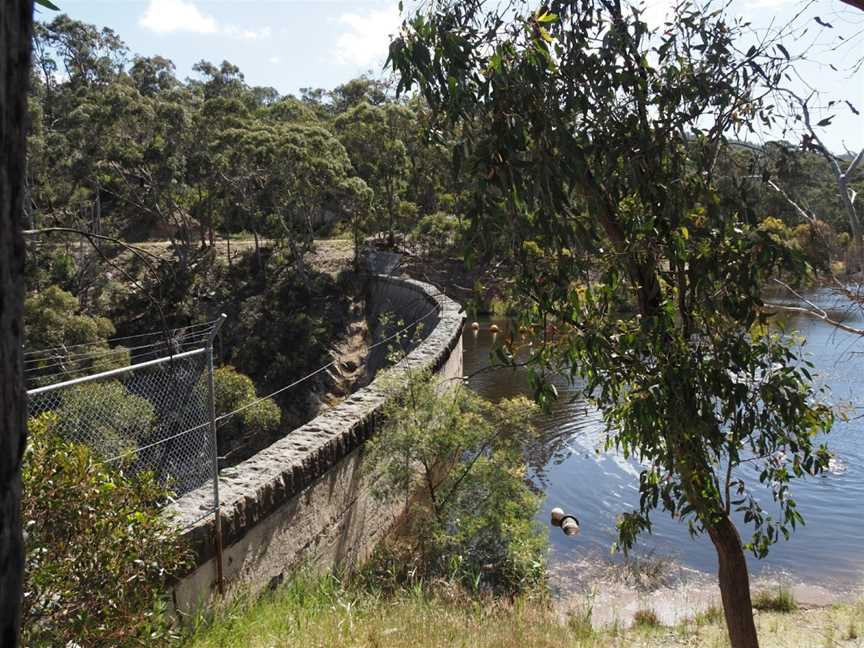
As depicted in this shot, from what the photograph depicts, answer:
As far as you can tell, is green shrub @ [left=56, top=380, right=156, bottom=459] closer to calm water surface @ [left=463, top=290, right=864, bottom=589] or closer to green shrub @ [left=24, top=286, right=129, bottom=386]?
calm water surface @ [left=463, top=290, right=864, bottom=589]

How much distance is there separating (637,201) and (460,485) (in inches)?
211

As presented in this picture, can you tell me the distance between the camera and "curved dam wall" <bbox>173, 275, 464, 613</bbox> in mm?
5523

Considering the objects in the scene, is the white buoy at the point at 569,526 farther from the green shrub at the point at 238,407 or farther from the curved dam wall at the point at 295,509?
the green shrub at the point at 238,407

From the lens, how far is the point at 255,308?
2755 centimetres

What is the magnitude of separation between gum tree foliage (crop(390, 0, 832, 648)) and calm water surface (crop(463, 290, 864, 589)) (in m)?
4.26

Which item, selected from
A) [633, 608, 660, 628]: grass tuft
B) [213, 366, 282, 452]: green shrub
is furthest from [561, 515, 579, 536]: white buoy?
[213, 366, 282, 452]: green shrub

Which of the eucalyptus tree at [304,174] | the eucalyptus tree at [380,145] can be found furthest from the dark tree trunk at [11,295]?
the eucalyptus tree at [380,145]

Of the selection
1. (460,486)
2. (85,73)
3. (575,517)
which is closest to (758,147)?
(460,486)

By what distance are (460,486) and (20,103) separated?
26.4 ft

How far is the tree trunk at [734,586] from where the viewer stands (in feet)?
15.1

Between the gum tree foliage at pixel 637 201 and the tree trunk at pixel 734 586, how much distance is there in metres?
0.24

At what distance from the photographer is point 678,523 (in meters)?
12.4

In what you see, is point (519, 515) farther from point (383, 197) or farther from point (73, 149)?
point (383, 197)

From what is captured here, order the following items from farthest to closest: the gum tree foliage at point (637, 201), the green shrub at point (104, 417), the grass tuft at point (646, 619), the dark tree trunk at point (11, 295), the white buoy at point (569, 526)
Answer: the white buoy at point (569, 526) → the grass tuft at point (646, 619) → the green shrub at point (104, 417) → the gum tree foliage at point (637, 201) → the dark tree trunk at point (11, 295)
